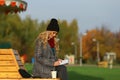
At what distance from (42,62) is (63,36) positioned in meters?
86.2

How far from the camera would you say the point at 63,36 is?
93.1 m

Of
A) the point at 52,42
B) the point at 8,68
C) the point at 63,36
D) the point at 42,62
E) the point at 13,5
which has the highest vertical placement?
the point at 13,5

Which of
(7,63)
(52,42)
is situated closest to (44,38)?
(52,42)

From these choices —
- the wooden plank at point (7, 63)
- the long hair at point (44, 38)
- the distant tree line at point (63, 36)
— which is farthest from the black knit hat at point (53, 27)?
the distant tree line at point (63, 36)

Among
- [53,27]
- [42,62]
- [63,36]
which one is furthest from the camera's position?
[63,36]

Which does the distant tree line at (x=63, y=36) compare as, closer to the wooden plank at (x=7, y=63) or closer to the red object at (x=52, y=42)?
the wooden plank at (x=7, y=63)

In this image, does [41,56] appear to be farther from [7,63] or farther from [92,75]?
[92,75]

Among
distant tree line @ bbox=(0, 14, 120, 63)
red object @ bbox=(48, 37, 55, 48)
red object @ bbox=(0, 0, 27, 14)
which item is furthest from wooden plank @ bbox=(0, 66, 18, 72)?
distant tree line @ bbox=(0, 14, 120, 63)

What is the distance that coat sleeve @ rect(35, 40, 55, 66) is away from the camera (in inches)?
275

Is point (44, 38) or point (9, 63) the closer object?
point (44, 38)

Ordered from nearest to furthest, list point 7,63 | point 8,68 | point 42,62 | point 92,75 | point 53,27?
point 42,62 → point 53,27 → point 8,68 → point 7,63 → point 92,75

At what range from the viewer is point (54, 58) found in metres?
7.11

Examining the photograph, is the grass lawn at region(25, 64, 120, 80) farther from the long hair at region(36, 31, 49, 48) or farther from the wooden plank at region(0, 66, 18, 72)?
the long hair at region(36, 31, 49, 48)

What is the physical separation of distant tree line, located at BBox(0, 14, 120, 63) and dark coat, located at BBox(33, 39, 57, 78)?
7063 centimetres
